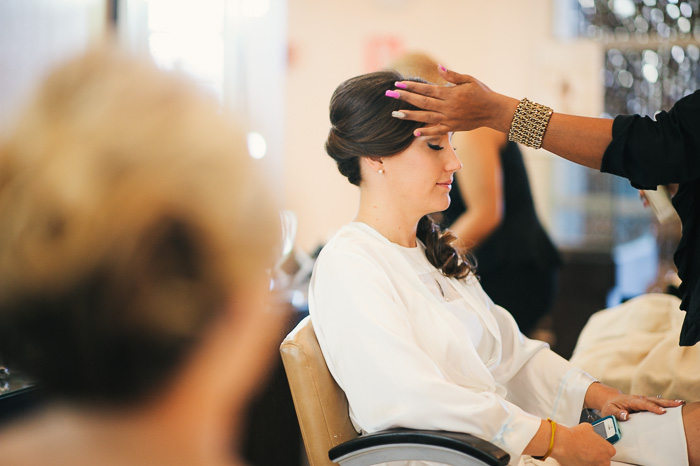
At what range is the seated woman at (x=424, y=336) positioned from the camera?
4.40 ft

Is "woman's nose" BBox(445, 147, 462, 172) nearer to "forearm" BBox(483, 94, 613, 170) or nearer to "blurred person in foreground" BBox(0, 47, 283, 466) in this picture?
"forearm" BBox(483, 94, 613, 170)

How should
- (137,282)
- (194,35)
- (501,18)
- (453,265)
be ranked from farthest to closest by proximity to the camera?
(501,18) → (453,265) → (194,35) → (137,282)

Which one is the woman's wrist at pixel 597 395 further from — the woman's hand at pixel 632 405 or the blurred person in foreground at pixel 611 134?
the blurred person in foreground at pixel 611 134

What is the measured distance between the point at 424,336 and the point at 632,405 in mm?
528

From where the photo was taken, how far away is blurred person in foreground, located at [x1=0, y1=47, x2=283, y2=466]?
0.30 m

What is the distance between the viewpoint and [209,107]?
316 millimetres

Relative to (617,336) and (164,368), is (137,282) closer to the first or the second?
(164,368)

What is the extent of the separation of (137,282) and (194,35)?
202 mm

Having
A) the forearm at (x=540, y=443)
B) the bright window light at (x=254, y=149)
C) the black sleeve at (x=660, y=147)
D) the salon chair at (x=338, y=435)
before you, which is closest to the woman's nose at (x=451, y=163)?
the black sleeve at (x=660, y=147)

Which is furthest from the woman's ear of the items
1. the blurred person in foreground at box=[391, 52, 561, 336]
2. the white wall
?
the white wall

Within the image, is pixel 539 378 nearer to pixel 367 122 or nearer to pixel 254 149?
pixel 367 122

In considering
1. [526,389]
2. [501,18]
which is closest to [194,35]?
[526,389]

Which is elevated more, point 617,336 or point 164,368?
point 164,368

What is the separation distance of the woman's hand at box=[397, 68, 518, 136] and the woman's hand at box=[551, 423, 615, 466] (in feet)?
2.13
